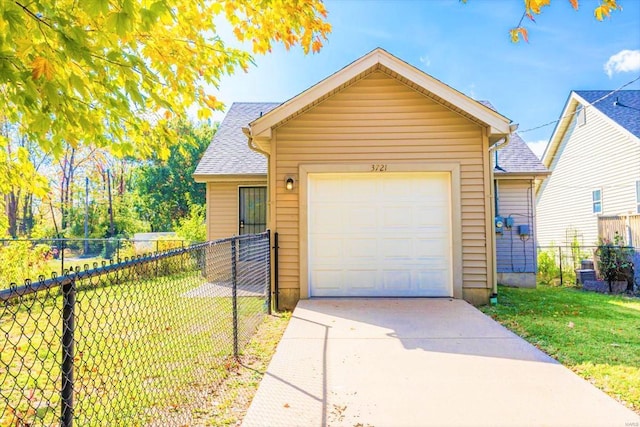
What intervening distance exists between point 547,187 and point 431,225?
41.1 feet

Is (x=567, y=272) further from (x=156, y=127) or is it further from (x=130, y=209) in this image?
(x=130, y=209)

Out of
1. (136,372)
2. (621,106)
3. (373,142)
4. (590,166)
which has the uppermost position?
(621,106)

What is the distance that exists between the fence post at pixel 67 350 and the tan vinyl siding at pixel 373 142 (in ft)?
16.1

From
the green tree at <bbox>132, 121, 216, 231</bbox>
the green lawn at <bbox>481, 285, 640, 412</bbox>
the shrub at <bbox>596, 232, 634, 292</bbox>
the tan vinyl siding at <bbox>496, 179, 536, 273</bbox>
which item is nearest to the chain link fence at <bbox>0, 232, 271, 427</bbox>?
the green lawn at <bbox>481, 285, 640, 412</bbox>

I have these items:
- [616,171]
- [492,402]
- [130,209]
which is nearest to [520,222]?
[616,171]

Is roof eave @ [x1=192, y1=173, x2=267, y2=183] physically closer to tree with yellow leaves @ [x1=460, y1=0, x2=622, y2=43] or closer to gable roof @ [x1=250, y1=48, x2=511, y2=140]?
gable roof @ [x1=250, y1=48, x2=511, y2=140]

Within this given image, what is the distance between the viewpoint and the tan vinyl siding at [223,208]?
9.71 metres

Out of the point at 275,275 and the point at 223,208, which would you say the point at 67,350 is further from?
the point at 223,208

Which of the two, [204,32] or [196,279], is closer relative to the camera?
[196,279]

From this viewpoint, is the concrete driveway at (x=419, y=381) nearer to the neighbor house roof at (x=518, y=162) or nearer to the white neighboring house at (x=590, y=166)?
the neighbor house roof at (x=518, y=162)

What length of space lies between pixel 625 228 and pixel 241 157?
10.2 m

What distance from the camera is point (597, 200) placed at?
42.5 feet

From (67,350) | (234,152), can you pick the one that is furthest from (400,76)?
(67,350)

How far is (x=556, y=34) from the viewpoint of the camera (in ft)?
39.9
